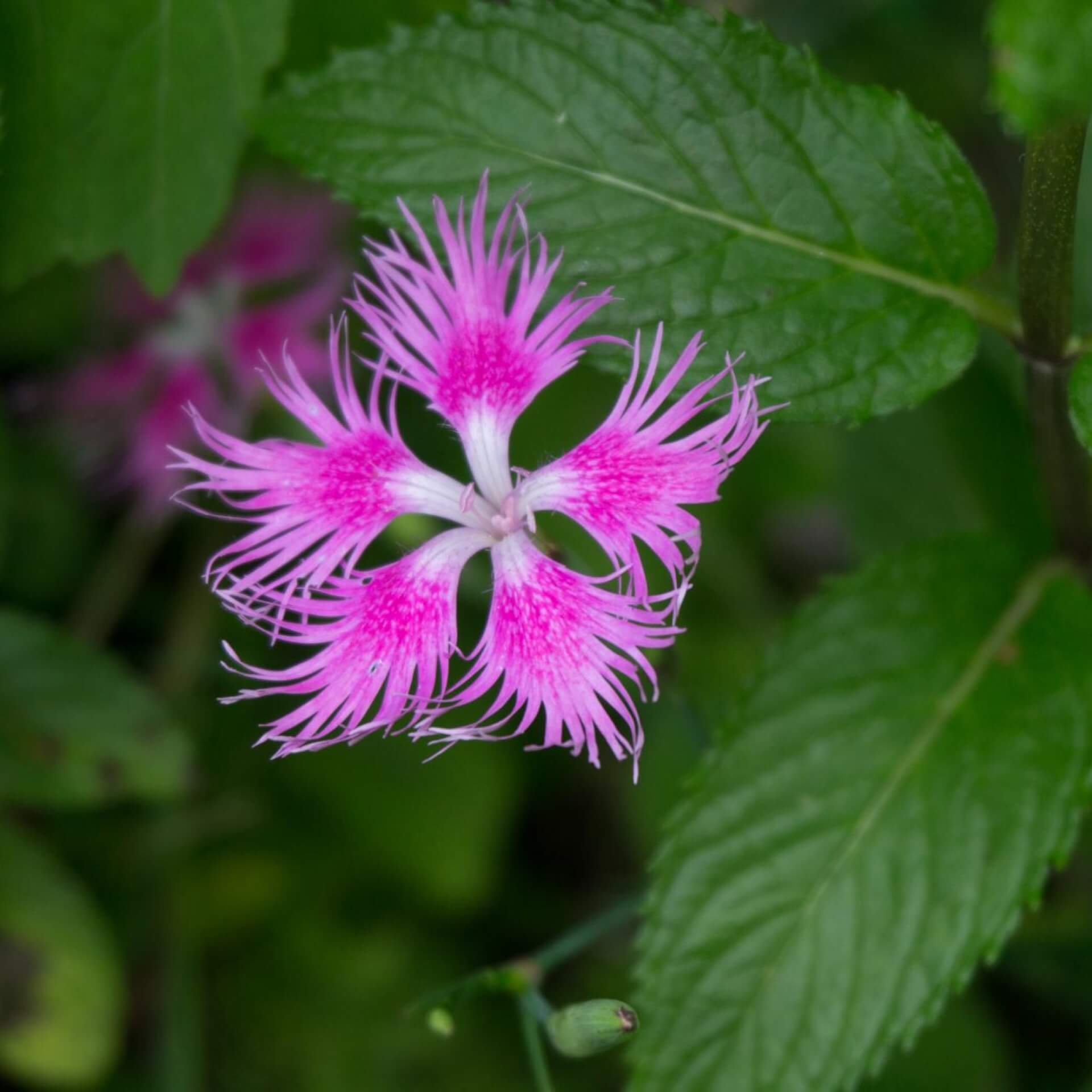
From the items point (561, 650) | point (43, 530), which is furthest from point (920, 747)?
point (43, 530)

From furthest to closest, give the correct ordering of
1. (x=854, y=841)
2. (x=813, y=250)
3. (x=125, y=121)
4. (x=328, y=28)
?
(x=328, y=28)
(x=125, y=121)
(x=854, y=841)
(x=813, y=250)

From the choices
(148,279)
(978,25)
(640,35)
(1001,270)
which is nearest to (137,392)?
(148,279)

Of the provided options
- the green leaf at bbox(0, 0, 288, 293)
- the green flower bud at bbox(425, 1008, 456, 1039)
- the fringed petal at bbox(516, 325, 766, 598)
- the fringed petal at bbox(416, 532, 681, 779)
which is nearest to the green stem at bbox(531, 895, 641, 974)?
the green flower bud at bbox(425, 1008, 456, 1039)

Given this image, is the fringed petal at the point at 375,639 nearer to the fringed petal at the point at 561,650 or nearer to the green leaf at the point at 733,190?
the fringed petal at the point at 561,650

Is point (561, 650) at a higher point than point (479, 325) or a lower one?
lower

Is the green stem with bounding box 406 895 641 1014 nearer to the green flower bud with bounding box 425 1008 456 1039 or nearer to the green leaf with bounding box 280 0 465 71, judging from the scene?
the green flower bud with bounding box 425 1008 456 1039

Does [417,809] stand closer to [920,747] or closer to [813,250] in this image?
[920,747]

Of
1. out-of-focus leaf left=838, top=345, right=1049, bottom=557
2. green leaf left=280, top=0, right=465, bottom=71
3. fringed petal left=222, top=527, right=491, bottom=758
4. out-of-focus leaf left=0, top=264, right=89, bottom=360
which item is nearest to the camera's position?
fringed petal left=222, top=527, right=491, bottom=758
